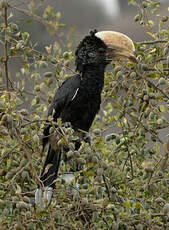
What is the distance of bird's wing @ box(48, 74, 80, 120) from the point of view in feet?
8.11

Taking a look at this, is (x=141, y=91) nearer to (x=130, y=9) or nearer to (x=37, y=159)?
(x=37, y=159)

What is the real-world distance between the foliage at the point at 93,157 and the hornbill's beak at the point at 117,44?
0.45 meters

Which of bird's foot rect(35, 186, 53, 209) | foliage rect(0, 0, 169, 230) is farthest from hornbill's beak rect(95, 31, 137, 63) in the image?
bird's foot rect(35, 186, 53, 209)

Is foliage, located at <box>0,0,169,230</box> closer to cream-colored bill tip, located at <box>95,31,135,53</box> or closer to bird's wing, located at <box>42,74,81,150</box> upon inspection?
bird's wing, located at <box>42,74,81,150</box>

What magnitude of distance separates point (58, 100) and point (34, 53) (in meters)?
0.58

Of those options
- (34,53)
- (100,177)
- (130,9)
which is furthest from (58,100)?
(130,9)

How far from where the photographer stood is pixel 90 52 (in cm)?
277

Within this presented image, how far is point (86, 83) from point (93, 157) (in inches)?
45.9

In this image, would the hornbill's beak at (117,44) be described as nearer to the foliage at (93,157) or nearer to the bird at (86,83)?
the bird at (86,83)

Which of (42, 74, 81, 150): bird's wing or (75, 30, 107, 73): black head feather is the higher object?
(75, 30, 107, 73): black head feather

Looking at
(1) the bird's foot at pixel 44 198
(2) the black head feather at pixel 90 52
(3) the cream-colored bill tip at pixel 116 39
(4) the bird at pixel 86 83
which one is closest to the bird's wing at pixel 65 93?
(4) the bird at pixel 86 83

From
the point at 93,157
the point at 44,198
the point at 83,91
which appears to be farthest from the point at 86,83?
the point at 44,198

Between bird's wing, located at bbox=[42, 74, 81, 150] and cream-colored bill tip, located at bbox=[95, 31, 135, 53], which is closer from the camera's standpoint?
bird's wing, located at bbox=[42, 74, 81, 150]

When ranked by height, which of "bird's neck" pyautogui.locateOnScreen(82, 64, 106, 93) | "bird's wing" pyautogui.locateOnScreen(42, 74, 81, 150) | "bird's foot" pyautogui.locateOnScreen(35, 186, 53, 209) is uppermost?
"bird's neck" pyautogui.locateOnScreen(82, 64, 106, 93)
